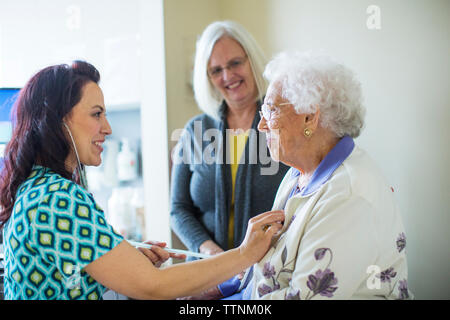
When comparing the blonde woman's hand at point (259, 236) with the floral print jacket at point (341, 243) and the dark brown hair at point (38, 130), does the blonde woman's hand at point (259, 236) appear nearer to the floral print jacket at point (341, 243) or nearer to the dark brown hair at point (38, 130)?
the floral print jacket at point (341, 243)

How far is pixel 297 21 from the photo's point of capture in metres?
1.57

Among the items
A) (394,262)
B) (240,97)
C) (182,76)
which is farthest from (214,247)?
(182,76)

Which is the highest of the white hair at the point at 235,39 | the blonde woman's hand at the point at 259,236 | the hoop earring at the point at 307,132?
the white hair at the point at 235,39

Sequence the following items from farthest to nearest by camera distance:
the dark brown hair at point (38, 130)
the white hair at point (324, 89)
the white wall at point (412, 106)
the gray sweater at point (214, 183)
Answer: the gray sweater at point (214, 183)
the white wall at point (412, 106)
the white hair at point (324, 89)
the dark brown hair at point (38, 130)

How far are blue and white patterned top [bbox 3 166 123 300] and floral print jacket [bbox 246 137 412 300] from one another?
0.38 m

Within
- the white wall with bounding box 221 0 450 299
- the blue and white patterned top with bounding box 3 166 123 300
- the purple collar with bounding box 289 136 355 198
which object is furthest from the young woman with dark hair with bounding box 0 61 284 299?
the white wall with bounding box 221 0 450 299

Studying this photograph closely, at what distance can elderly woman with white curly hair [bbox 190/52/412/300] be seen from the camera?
31.6 inches

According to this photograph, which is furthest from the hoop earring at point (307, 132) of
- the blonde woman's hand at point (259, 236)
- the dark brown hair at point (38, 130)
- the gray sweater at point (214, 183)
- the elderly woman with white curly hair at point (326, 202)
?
the dark brown hair at point (38, 130)

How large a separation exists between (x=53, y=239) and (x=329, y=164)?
637 millimetres

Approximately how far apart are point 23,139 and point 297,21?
116 centimetres

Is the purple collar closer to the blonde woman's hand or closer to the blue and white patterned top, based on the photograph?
the blonde woman's hand

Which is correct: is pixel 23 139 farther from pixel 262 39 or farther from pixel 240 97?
pixel 262 39

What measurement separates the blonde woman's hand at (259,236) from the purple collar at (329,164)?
0.11m

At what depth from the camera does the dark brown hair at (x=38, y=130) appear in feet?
2.78
